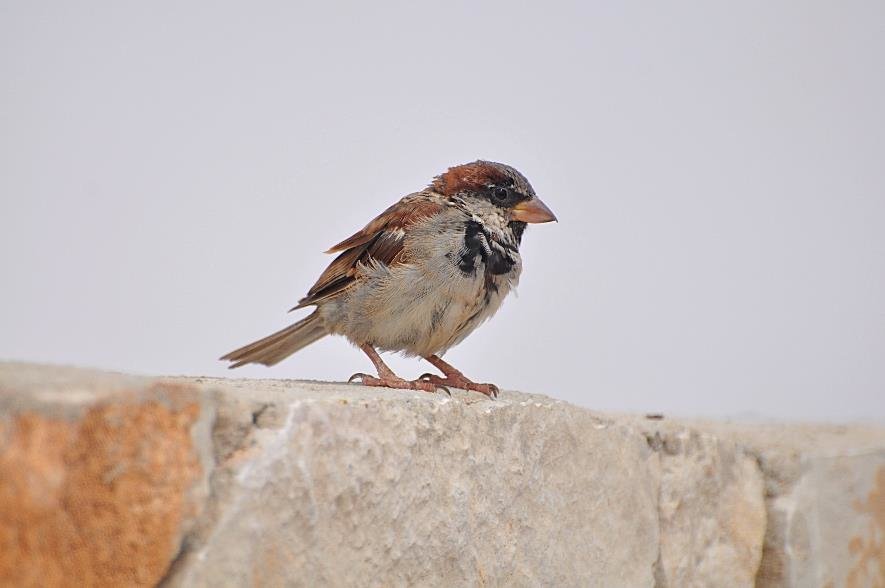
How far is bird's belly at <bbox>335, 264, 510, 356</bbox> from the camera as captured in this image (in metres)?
3.03

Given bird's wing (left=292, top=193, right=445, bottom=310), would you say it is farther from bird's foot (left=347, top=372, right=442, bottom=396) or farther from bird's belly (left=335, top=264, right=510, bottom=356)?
bird's foot (left=347, top=372, right=442, bottom=396)

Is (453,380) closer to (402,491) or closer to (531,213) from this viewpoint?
(531,213)

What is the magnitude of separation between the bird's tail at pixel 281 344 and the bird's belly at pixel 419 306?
10.5 inches

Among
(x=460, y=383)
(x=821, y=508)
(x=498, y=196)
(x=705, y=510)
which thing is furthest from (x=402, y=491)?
(x=821, y=508)

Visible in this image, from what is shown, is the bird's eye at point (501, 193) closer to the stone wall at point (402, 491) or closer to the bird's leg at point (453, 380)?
Answer: the bird's leg at point (453, 380)

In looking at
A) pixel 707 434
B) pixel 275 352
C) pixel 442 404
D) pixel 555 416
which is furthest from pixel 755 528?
pixel 275 352

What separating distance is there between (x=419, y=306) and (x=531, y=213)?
55 cm

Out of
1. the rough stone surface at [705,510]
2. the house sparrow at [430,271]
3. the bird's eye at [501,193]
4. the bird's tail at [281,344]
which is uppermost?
the bird's eye at [501,193]

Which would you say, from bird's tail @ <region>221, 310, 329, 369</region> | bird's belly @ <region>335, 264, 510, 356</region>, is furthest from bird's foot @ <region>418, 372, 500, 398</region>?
bird's tail @ <region>221, 310, 329, 369</region>

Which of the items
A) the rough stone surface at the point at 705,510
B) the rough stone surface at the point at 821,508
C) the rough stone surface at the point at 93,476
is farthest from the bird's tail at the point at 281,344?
the rough stone surface at the point at 93,476

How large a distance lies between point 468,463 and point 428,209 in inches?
48.4

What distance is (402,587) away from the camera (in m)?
1.96

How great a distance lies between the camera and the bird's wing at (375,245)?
3.16m

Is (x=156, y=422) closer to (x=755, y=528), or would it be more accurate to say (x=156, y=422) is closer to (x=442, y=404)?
(x=442, y=404)
